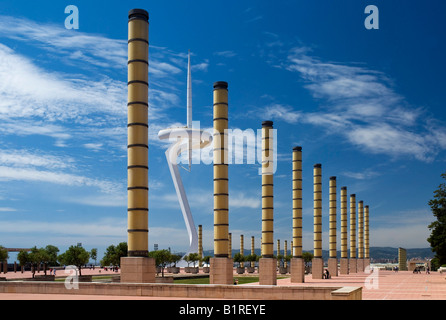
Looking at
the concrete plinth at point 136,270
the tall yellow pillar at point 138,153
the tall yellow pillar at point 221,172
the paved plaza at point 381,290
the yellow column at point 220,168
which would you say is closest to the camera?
the paved plaza at point 381,290

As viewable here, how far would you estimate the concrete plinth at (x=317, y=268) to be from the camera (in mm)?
48469

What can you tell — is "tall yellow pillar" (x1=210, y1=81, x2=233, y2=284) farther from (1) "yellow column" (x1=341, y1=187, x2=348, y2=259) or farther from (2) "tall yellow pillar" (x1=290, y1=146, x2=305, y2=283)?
(1) "yellow column" (x1=341, y1=187, x2=348, y2=259)

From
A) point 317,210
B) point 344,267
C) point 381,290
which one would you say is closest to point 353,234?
point 344,267

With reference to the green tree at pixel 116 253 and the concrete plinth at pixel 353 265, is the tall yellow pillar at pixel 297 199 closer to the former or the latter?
the green tree at pixel 116 253

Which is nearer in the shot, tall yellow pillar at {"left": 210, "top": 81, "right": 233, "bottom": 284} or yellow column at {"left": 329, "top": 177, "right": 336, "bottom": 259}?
tall yellow pillar at {"left": 210, "top": 81, "right": 233, "bottom": 284}

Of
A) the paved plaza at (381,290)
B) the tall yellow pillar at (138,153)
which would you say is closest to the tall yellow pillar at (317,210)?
the paved plaza at (381,290)

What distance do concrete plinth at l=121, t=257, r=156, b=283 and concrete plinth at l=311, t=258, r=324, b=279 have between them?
25.9 m

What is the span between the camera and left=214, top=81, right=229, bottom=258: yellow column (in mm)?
32844

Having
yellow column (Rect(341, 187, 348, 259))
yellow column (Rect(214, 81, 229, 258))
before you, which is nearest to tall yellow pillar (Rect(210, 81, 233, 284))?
yellow column (Rect(214, 81, 229, 258))

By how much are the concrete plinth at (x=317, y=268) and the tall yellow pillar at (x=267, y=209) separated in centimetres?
1252

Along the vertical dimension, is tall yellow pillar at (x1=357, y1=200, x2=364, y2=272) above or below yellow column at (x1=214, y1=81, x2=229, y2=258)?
below
